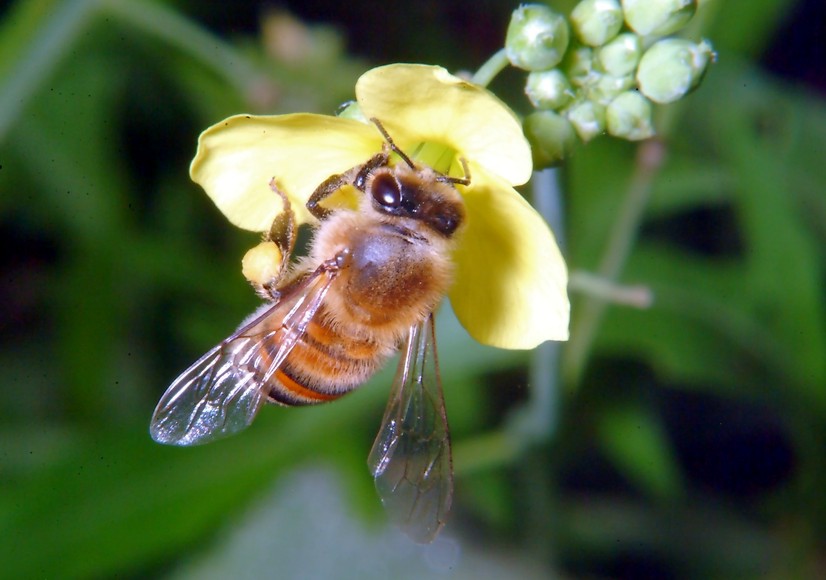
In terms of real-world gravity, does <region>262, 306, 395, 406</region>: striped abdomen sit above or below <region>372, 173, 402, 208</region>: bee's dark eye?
below

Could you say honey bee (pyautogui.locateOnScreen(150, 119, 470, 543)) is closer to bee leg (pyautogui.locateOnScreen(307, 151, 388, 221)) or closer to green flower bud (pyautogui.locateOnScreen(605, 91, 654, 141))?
bee leg (pyautogui.locateOnScreen(307, 151, 388, 221))

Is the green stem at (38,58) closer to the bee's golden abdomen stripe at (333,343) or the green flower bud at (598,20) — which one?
the bee's golden abdomen stripe at (333,343)

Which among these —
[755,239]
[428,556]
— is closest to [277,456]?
[428,556]

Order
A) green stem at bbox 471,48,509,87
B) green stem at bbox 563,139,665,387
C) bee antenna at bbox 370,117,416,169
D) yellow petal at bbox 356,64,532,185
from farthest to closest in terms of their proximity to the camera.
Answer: green stem at bbox 563,139,665,387 → green stem at bbox 471,48,509,87 → bee antenna at bbox 370,117,416,169 → yellow petal at bbox 356,64,532,185

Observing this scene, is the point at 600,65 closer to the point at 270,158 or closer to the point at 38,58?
the point at 270,158

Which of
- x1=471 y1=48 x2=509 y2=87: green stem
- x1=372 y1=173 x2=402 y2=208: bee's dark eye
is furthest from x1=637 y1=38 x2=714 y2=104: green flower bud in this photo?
x1=372 y1=173 x2=402 y2=208: bee's dark eye

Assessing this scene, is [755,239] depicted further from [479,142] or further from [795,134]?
[479,142]
